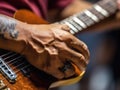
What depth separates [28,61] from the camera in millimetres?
832

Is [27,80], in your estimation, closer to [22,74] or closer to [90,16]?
[22,74]

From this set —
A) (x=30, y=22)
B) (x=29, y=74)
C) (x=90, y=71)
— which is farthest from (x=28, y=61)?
(x=90, y=71)

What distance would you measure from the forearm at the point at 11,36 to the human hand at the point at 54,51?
1cm

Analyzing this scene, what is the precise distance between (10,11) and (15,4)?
0.03 meters

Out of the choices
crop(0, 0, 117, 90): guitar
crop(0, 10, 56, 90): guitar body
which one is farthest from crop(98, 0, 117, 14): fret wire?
crop(0, 10, 56, 90): guitar body

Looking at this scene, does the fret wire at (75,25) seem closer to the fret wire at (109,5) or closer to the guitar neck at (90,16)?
the guitar neck at (90,16)

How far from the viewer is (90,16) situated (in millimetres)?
1099

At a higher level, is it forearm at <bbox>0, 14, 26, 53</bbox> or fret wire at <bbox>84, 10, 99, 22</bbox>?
forearm at <bbox>0, 14, 26, 53</bbox>

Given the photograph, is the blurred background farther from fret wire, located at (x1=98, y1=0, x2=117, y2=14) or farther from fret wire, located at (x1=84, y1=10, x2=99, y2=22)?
fret wire, located at (x1=84, y1=10, x2=99, y2=22)

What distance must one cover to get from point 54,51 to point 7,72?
0.39ft

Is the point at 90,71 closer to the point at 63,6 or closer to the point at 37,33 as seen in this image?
the point at 63,6

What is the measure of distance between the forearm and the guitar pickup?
0.04m

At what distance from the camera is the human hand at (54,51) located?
81cm

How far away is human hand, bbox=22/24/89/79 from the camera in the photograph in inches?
31.9
